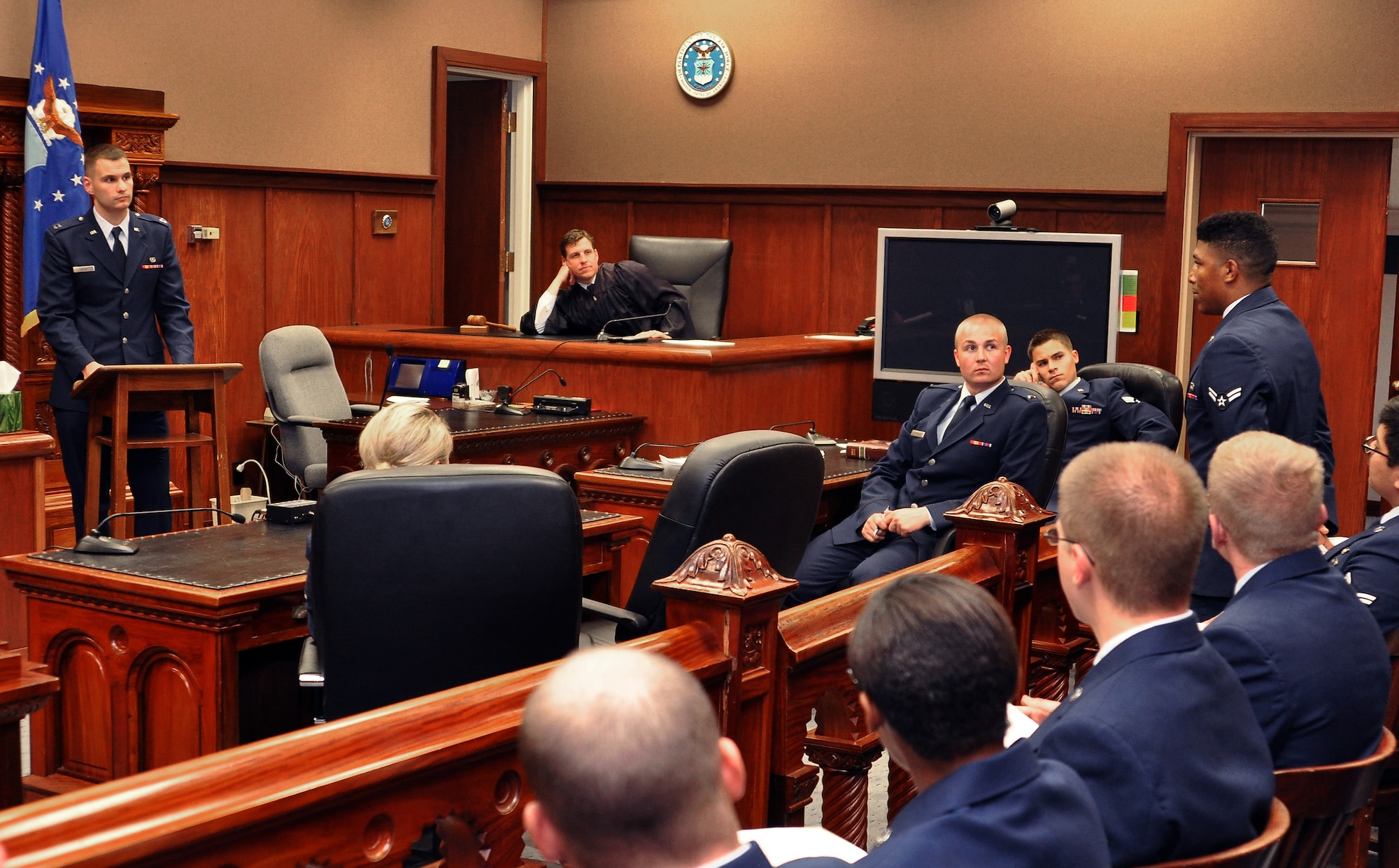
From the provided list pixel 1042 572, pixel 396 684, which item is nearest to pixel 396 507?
pixel 396 684

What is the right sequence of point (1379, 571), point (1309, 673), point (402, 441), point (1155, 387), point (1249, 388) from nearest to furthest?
point (1309, 673) < point (1379, 571) < point (402, 441) < point (1249, 388) < point (1155, 387)

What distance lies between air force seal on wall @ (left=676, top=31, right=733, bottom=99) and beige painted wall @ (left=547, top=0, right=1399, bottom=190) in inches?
2.3

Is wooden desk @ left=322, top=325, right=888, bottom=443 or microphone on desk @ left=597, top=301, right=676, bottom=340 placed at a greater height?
→ microphone on desk @ left=597, top=301, right=676, bottom=340

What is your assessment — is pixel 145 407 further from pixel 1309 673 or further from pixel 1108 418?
pixel 1309 673

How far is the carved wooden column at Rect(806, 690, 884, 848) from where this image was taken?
7.09 ft

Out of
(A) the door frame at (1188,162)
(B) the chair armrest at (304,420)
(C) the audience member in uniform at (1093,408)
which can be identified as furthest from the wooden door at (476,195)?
(C) the audience member in uniform at (1093,408)

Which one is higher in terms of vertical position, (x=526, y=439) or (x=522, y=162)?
(x=522, y=162)

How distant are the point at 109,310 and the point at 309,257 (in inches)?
90.5

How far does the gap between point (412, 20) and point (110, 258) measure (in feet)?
10.4

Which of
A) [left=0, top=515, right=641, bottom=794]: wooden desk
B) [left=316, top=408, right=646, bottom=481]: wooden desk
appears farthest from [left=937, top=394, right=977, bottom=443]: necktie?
[left=0, top=515, right=641, bottom=794]: wooden desk

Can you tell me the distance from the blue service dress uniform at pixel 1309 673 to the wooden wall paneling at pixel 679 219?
6279mm

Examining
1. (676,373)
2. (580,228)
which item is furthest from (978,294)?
(580,228)

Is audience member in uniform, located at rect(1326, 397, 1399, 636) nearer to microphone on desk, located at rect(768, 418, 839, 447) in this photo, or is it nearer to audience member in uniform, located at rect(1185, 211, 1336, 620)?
audience member in uniform, located at rect(1185, 211, 1336, 620)

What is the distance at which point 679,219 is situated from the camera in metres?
8.09
